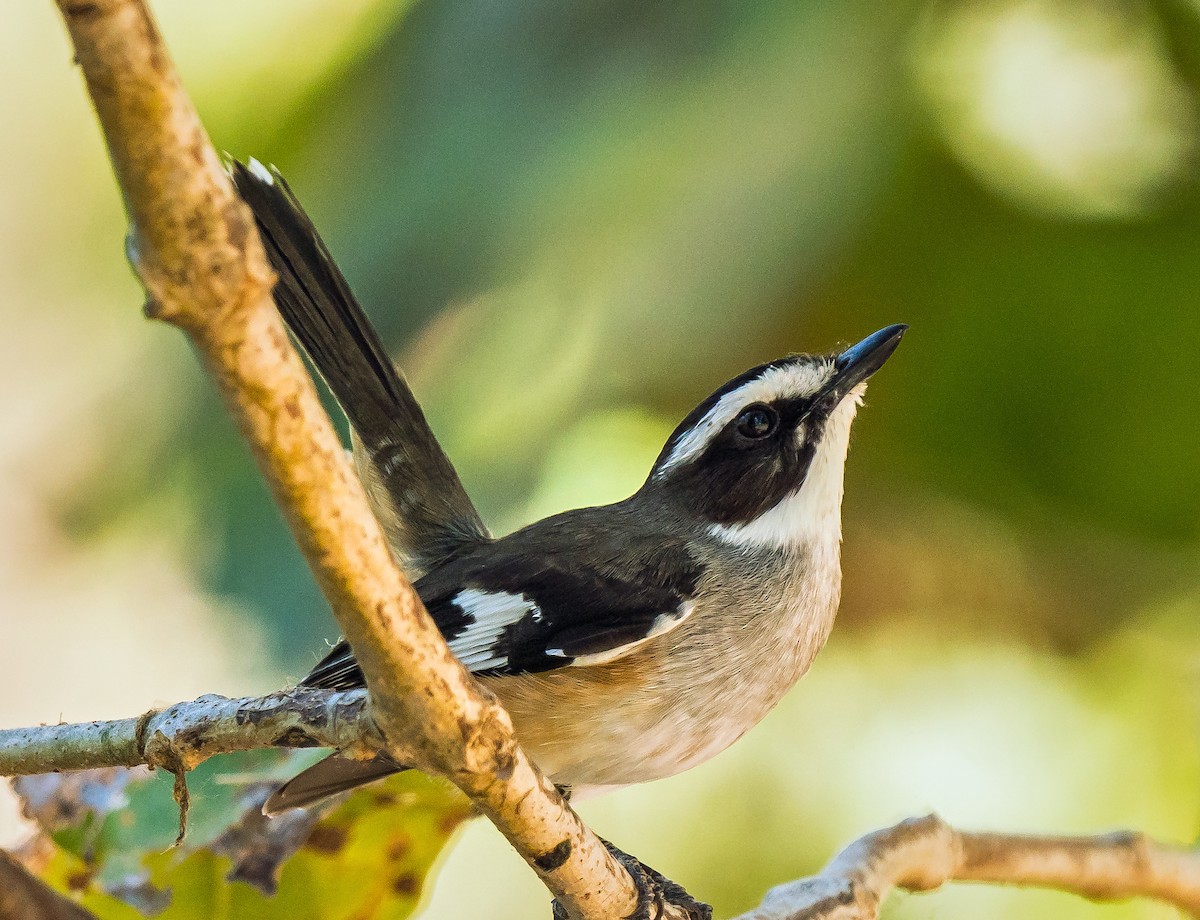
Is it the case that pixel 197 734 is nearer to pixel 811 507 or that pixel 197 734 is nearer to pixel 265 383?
pixel 265 383

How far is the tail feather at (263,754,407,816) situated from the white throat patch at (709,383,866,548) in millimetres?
621

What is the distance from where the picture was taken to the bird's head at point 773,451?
6.12ft

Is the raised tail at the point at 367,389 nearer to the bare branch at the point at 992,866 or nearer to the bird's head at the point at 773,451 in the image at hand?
the bird's head at the point at 773,451

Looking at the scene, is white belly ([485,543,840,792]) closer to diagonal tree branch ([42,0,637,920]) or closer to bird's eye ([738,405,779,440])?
bird's eye ([738,405,779,440])

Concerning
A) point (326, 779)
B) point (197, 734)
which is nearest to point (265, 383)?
point (197, 734)

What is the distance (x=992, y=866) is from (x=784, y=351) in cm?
95

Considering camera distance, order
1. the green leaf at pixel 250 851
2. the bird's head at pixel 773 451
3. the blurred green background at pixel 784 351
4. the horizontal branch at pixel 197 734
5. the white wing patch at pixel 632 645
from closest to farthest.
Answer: the horizontal branch at pixel 197 734
the white wing patch at pixel 632 645
the green leaf at pixel 250 851
the bird's head at pixel 773 451
the blurred green background at pixel 784 351

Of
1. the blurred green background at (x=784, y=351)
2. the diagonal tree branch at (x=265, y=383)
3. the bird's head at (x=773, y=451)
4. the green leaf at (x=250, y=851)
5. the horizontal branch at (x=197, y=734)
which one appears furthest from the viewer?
the blurred green background at (x=784, y=351)

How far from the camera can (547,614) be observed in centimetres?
169

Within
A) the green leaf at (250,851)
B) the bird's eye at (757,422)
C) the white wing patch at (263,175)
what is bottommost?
the green leaf at (250,851)

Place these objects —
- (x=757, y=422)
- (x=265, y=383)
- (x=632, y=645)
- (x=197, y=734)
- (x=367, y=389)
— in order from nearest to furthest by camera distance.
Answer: (x=265, y=383) → (x=197, y=734) → (x=632, y=645) → (x=757, y=422) → (x=367, y=389)

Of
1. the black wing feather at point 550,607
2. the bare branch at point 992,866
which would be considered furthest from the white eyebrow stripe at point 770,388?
the bare branch at point 992,866

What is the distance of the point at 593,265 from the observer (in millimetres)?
2342

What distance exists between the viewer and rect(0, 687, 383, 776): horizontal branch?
1.07 metres
